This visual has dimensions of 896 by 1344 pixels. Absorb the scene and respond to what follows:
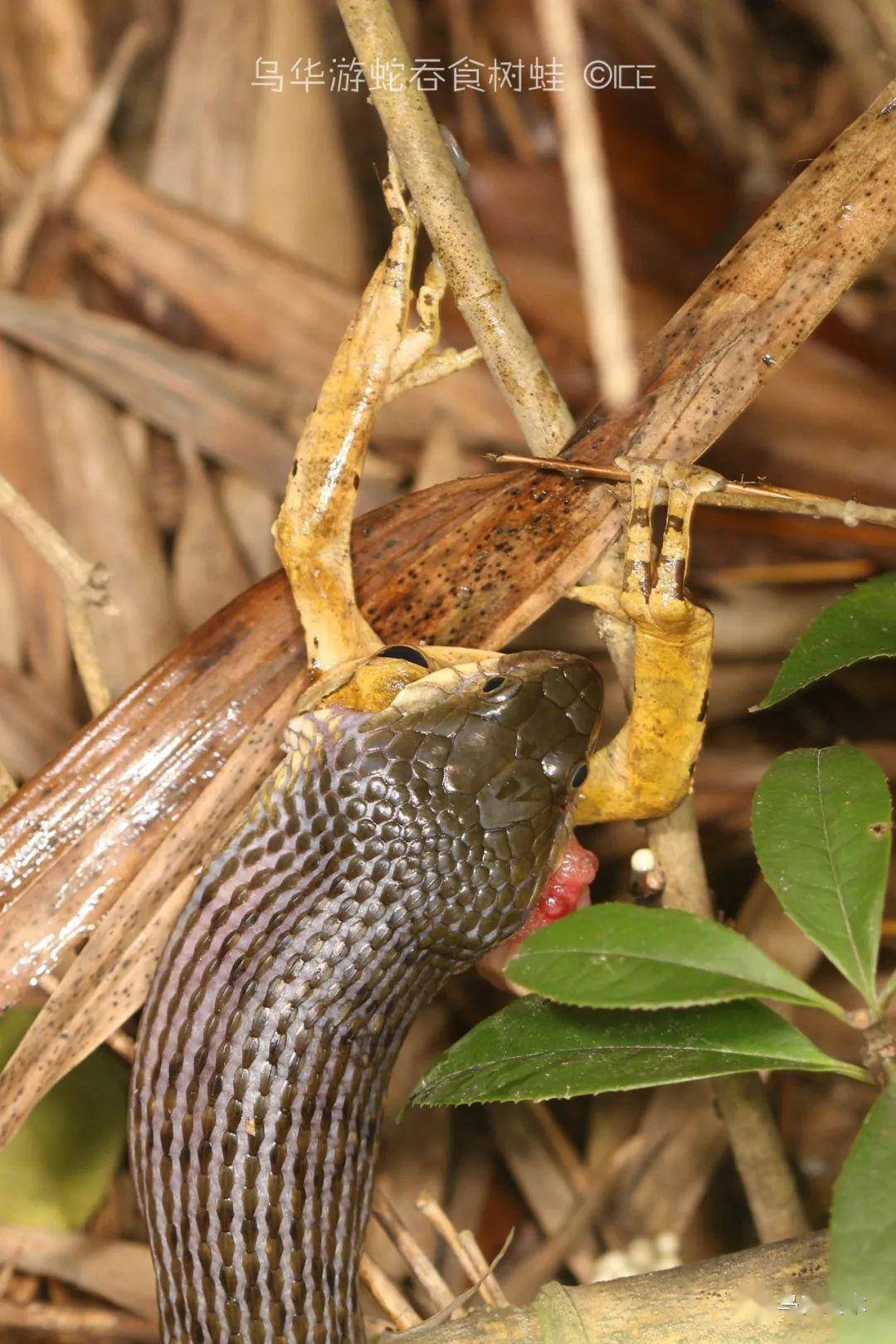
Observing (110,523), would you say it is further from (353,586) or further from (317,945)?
(317,945)

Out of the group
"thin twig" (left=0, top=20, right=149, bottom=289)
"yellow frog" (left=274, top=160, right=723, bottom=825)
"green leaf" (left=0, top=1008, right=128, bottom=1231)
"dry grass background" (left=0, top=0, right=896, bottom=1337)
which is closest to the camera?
"yellow frog" (left=274, top=160, right=723, bottom=825)

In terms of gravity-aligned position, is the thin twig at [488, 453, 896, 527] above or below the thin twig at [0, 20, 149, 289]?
below

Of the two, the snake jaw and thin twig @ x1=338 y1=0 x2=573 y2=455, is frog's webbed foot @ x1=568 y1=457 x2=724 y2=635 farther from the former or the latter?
the snake jaw

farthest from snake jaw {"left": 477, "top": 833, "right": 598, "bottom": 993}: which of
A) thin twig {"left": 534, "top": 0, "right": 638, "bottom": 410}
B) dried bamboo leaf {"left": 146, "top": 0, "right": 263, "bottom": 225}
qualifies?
dried bamboo leaf {"left": 146, "top": 0, "right": 263, "bottom": 225}

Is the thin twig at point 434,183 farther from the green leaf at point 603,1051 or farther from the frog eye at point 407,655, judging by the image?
the green leaf at point 603,1051

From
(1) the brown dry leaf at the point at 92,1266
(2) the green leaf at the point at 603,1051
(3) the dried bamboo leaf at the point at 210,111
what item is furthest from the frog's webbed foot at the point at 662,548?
(3) the dried bamboo leaf at the point at 210,111

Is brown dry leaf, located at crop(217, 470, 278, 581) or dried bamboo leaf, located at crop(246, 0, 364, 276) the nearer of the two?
brown dry leaf, located at crop(217, 470, 278, 581)

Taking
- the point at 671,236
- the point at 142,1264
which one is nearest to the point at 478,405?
the point at 671,236

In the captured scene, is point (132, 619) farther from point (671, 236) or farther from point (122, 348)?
point (671, 236)
